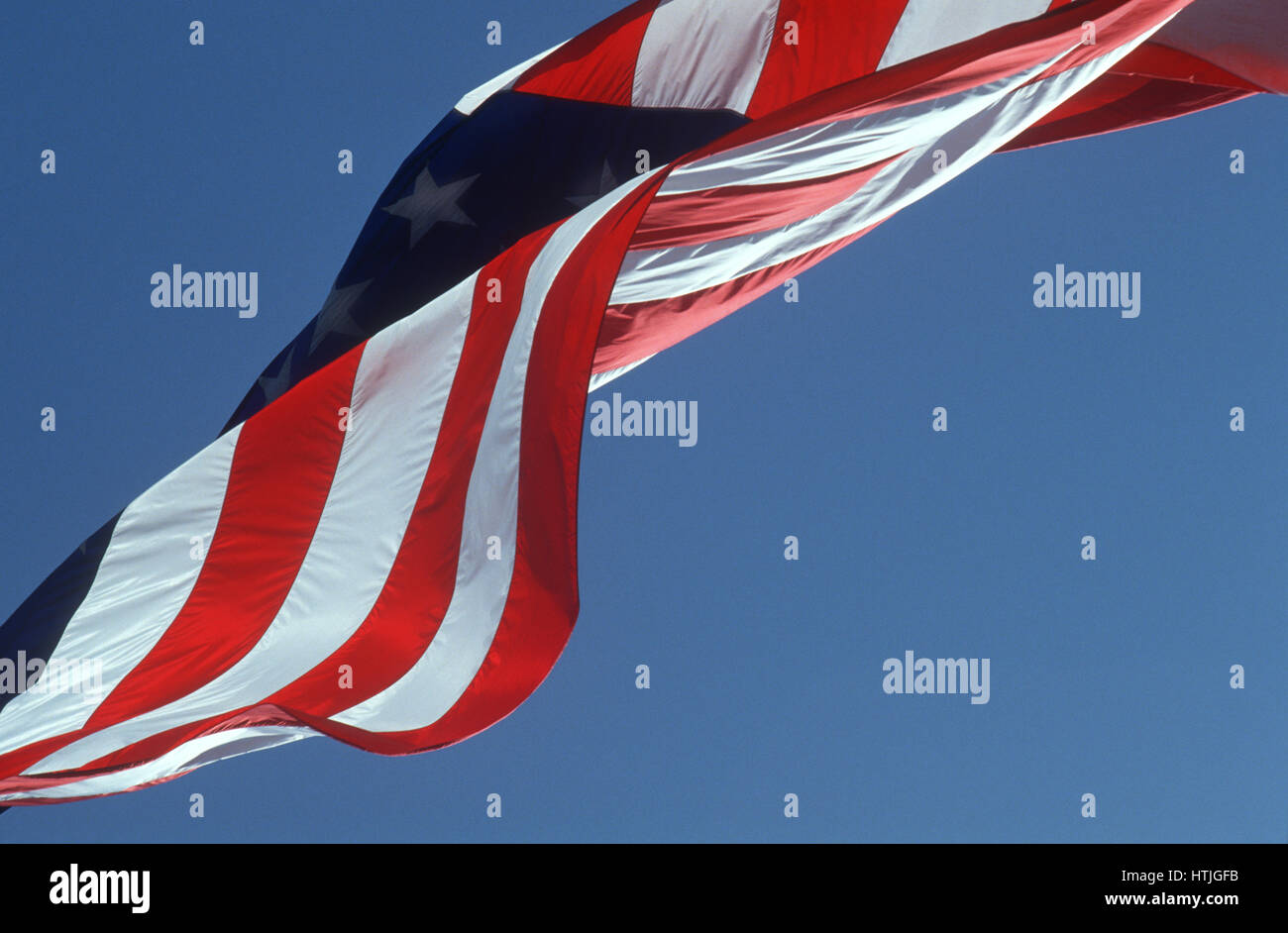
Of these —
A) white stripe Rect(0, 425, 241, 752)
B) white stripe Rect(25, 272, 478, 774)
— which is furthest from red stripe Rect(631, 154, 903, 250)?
white stripe Rect(0, 425, 241, 752)

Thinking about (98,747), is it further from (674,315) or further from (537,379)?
(674,315)

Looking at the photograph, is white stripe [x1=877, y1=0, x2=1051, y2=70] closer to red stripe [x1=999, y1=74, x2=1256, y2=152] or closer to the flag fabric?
the flag fabric

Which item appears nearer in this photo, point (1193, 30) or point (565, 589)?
point (565, 589)

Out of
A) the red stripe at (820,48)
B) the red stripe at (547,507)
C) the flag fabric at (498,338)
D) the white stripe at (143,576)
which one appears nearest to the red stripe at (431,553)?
the flag fabric at (498,338)

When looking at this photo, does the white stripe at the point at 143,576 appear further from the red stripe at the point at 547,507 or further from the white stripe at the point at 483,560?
the red stripe at the point at 547,507

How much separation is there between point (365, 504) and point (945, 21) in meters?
3.11

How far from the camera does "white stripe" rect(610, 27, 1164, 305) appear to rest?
4293 mm

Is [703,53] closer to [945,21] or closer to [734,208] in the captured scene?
[945,21]

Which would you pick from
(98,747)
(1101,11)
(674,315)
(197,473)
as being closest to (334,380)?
(197,473)

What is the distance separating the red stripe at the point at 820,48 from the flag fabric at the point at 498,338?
13 mm

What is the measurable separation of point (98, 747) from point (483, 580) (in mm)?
1432

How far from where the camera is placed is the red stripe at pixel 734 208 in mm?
4512

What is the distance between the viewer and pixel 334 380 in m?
5.38

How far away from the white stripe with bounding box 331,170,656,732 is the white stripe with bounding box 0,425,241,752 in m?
1.32
